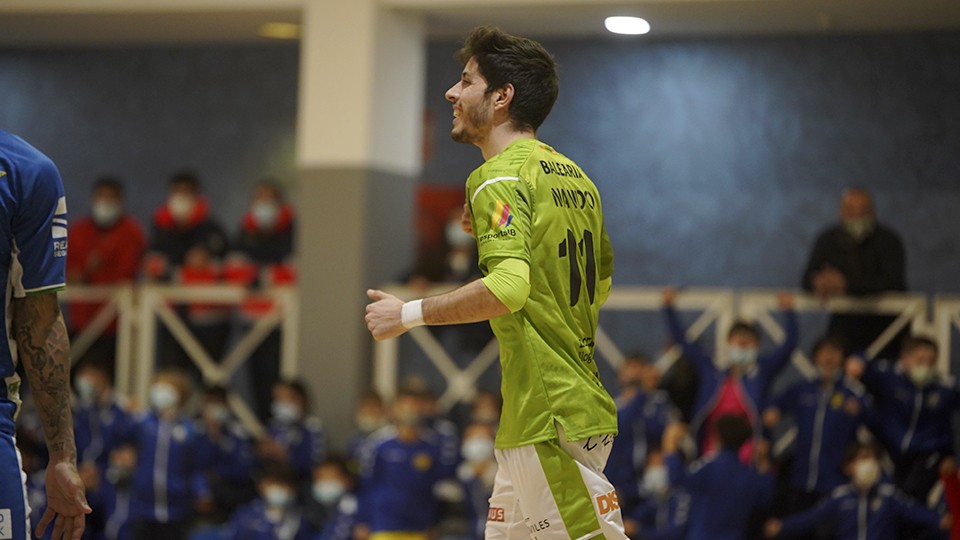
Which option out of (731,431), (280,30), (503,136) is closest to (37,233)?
(503,136)

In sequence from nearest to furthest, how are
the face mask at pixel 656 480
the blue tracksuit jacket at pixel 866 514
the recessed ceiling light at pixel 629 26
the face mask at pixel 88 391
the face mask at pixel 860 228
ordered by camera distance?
the recessed ceiling light at pixel 629 26, the blue tracksuit jacket at pixel 866 514, the face mask at pixel 656 480, the face mask at pixel 860 228, the face mask at pixel 88 391

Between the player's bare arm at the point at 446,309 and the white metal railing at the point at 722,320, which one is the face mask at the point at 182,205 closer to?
the white metal railing at the point at 722,320

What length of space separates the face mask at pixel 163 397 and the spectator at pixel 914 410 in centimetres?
504

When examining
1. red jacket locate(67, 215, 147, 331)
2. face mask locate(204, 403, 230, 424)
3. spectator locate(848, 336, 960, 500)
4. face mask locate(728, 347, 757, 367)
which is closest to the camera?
spectator locate(848, 336, 960, 500)

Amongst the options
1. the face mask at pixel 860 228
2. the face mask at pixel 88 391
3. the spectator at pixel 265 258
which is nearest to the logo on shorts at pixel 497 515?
the face mask at pixel 860 228

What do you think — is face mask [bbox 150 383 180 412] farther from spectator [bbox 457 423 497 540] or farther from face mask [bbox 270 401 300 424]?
spectator [bbox 457 423 497 540]

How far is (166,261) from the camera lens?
1165 centimetres

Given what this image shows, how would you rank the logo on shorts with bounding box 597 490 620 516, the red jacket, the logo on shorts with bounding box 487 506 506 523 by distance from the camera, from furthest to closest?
the red jacket
the logo on shorts with bounding box 487 506 506 523
the logo on shorts with bounding box 597 490 620 516

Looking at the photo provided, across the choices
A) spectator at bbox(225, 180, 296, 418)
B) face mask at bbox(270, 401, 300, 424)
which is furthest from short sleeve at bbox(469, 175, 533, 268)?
spectator at bbox(225, 180, 296, 418)

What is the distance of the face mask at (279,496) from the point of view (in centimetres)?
973

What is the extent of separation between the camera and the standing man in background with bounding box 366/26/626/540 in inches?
145

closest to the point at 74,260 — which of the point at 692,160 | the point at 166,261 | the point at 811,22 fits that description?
the point at 166,261

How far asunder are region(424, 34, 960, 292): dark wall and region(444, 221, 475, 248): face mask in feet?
5.33

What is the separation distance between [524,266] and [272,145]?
34.8ft
